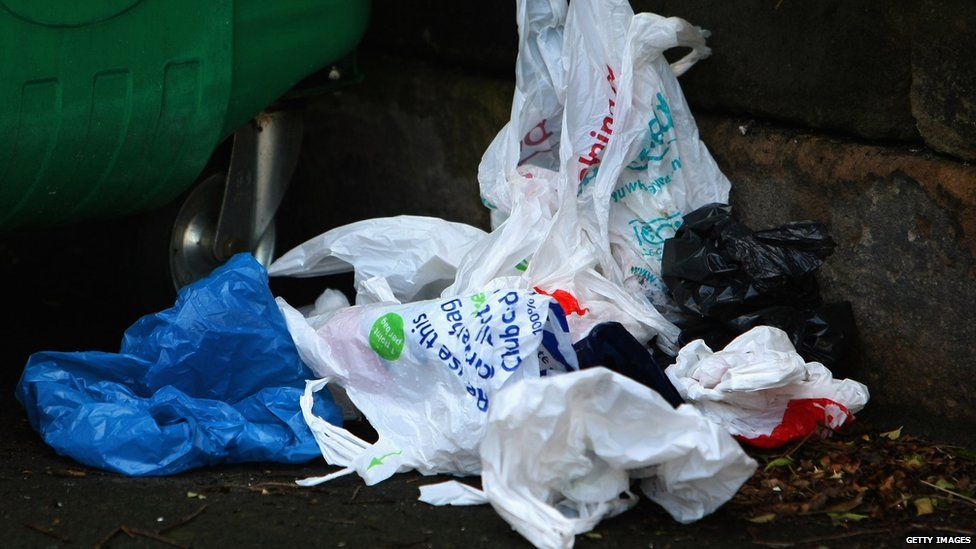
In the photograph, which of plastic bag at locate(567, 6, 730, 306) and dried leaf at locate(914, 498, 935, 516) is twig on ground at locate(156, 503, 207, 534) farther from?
dried leaf at locate(914, 498, 935, 516)

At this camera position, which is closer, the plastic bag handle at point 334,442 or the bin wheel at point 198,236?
the plastic bag handle at point 334,442

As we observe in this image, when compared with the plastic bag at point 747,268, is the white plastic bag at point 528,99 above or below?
above

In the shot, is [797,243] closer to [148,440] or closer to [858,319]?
[858,319]

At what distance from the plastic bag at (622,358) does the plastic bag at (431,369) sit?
0.23ft

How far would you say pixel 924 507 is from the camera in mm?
2018

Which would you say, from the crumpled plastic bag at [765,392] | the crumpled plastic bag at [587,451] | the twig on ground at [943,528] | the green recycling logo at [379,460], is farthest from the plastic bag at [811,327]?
the green recycling logo at [379,460]

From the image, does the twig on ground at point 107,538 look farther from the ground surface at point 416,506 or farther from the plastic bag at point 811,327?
the plastic bag at point 811,327

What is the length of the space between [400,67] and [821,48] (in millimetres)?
1538

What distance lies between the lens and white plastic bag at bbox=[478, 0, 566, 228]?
9.33ft

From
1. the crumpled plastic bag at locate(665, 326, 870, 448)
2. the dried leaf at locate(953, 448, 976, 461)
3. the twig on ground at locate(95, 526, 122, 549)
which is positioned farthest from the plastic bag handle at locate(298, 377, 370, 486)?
the dried leaf at locate(953, 448, 976, 461)

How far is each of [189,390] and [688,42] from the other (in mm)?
1499

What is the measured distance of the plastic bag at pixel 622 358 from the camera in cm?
227

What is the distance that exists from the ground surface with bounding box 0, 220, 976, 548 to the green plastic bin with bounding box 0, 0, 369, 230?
57cm

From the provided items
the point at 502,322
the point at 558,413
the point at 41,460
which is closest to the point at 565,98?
the point at 502,322
